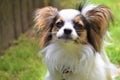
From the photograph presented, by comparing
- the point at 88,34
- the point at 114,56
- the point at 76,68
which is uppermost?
the point at 88,34

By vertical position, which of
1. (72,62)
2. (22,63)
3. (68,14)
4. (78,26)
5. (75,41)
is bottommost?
(22,63)

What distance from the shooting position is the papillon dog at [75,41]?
3865 millimetres

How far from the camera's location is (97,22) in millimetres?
4008

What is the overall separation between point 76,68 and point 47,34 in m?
0.42

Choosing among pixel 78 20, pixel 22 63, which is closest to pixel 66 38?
pixel 78 20

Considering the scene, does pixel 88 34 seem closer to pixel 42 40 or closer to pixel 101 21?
pixel 101 21

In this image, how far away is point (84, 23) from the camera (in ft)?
12.9

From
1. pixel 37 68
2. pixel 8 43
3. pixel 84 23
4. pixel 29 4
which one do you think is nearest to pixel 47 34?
pixel 84 23

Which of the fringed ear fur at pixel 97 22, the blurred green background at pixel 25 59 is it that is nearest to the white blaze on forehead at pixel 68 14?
the fringed ear fur at pixel 97 22

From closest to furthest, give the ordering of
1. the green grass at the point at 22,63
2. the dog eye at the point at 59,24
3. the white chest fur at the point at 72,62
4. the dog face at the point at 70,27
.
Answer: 1. the dog face at the point at 70,27
2. the dog eye at the point at 59,24
3. the white chest fur at the point at 72,62
4. the green grass at the point at 22,63

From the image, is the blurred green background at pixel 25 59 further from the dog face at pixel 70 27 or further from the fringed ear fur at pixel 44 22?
the dog face at pixel 70 27

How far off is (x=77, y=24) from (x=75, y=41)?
15 cm

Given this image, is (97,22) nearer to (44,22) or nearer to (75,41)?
(75,41)

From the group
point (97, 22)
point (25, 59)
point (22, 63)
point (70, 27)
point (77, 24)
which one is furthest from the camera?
point (25, 59)
